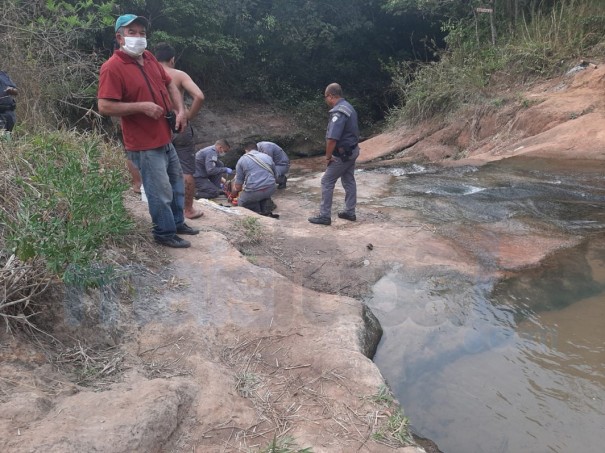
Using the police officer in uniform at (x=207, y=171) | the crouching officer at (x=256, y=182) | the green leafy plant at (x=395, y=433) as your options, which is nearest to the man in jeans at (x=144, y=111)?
the green leafy plant at (x=395, y=433)

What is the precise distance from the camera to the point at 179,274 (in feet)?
11.5

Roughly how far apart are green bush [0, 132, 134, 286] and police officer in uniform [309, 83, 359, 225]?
3.09 meters

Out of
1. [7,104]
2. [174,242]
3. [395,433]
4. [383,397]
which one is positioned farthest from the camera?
[7,104]

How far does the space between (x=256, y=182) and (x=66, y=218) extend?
387 cm

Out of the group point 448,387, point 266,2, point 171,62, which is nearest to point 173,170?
point 171,62

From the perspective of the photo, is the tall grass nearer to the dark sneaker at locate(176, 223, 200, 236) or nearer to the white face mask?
the dark sneaker at locate(176, 223, 200, 236)

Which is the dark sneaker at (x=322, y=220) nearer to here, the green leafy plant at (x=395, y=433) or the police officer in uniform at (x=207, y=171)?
the police officer in uniform at (x=207, y=171)

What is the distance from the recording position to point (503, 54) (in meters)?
12.0

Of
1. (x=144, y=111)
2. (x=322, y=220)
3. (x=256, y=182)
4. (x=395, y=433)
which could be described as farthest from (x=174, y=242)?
(x=256, y=182)

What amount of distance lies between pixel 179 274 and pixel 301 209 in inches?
142

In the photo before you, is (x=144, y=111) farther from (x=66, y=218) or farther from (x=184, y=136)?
(x=184, y=136)

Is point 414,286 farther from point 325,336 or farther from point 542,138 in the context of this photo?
point 542,138

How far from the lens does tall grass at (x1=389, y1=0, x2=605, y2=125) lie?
10.9m

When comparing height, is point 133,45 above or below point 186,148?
above
